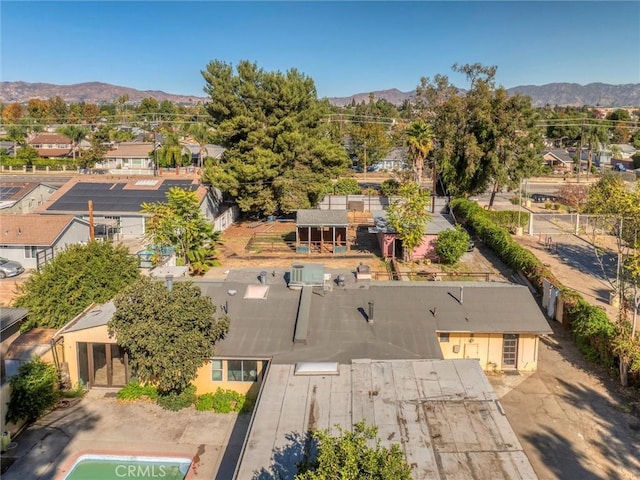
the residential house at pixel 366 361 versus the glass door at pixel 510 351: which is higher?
the residential house at pixel 366 361

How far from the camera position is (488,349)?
1892cm

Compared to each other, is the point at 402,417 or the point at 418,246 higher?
the point at 418,246

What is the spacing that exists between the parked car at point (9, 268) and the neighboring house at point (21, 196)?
11.8 meters

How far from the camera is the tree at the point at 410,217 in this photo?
32438mm

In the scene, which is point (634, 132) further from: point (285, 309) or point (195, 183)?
point (285, 309)

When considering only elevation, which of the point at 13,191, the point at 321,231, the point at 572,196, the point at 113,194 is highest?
the point at 13,191

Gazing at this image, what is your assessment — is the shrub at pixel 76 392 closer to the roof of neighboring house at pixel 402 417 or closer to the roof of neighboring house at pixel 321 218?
the roof of neighboring house at pixel 402 417

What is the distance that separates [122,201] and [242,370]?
92.5 ft

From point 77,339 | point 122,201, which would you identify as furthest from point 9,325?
point 122,201

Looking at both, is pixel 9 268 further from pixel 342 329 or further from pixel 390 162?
pixel 390 162

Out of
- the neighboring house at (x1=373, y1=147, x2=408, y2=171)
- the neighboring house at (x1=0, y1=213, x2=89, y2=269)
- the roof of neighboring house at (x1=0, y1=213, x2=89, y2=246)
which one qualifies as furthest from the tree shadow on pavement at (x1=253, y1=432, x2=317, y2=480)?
the neighboring house at (x1=373, y1=147, x2=408, y2=171)

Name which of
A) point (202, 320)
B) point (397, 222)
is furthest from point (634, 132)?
point (202, 320)

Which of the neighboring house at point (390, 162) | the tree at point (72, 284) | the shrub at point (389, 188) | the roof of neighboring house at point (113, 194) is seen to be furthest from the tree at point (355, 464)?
the neighboring house at point (390, 162)

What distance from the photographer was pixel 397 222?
1288 inches
